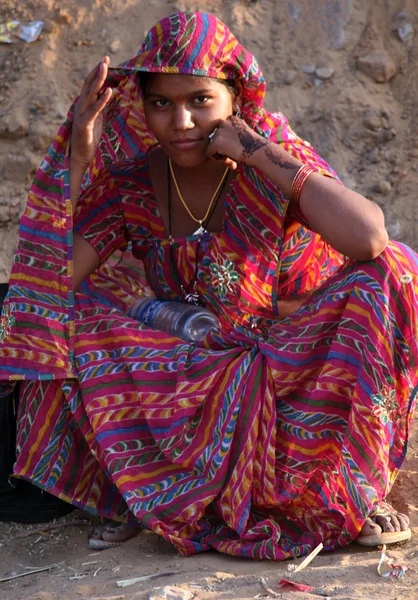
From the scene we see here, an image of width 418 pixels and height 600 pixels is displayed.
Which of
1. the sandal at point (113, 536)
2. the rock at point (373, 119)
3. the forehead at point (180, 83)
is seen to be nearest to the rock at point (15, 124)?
the rock at point (373, 119)

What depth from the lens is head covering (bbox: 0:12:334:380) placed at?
3.10 m

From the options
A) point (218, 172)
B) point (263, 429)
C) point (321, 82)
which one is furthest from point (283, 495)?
point (321, 82)

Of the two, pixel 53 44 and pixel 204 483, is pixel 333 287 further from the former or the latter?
pixel 53 44

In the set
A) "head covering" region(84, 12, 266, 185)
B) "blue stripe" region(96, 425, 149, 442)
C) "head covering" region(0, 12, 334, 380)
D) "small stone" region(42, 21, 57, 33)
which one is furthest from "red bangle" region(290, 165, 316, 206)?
"small stone" region(42, 21, 57, 33)

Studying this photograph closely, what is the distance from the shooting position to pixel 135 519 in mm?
3127

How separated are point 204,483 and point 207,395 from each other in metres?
0.29

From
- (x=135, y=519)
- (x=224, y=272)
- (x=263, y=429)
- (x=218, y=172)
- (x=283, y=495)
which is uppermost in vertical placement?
(x=218, y=172)

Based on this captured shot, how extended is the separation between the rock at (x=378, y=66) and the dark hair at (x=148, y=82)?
109 inches

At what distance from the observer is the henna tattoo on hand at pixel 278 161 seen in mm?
2990

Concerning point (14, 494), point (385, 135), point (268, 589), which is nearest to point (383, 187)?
point (385, 135)

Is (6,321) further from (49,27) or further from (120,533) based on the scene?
(49,27)

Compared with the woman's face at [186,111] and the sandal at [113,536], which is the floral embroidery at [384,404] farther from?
the woman's face at [186,111]

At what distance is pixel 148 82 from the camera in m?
3.17

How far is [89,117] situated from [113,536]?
1.44 meters
